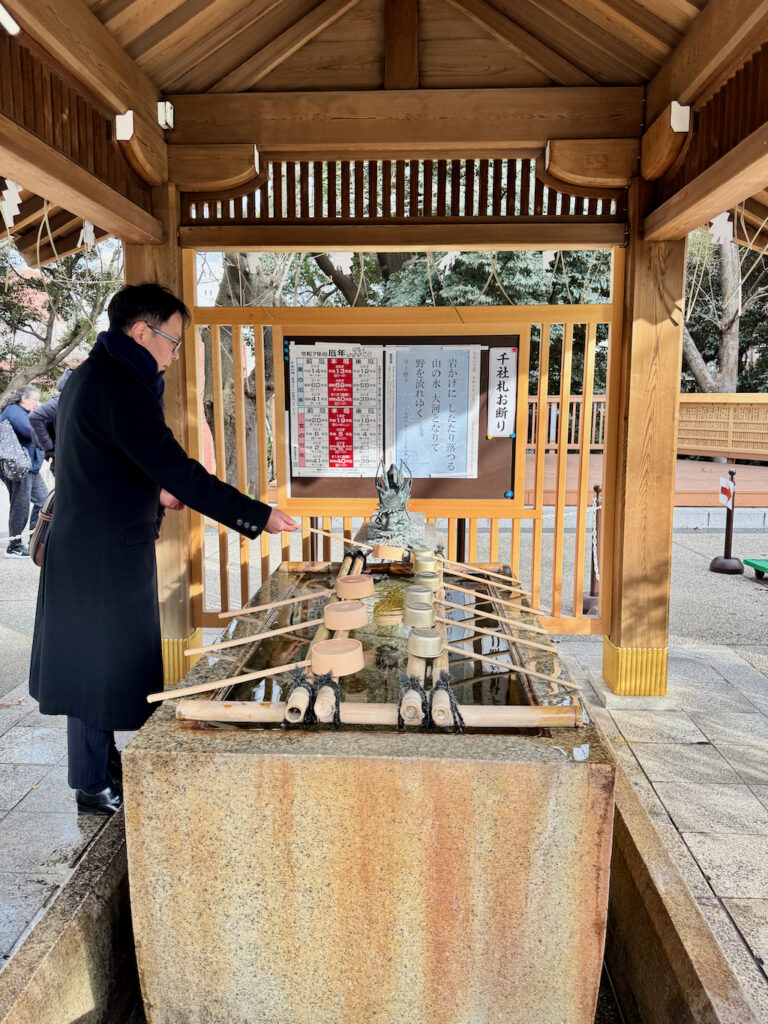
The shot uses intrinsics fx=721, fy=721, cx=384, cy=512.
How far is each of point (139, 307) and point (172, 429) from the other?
6.65 feet

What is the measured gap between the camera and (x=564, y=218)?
13.8ft

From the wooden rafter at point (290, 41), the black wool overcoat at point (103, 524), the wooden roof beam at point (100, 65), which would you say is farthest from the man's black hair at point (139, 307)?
the wooden rafter at point (290, 41)

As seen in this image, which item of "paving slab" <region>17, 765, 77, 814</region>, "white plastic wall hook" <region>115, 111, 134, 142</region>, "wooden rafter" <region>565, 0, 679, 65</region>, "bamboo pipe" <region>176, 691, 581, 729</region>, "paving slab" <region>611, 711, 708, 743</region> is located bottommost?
"paving slab" <region>611, 711, 708, 743</region>

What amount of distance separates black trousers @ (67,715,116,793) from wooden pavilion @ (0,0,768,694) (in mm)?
1868

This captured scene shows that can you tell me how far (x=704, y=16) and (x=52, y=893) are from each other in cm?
438

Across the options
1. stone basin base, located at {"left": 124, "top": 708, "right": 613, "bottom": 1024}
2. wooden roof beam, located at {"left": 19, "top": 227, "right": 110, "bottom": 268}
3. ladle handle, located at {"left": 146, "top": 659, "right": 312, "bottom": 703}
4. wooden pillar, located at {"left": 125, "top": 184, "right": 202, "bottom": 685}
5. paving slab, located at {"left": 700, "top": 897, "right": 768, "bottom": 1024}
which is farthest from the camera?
wooden roof beam, located at {"left": 19, "top": 227, "right": 110, "bottom": 268}

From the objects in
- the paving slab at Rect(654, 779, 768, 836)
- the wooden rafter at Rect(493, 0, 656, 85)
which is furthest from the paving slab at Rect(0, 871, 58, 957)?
the wooden rafter at Rect(493, 0, 656, 85)

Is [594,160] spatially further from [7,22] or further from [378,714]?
[378,714]

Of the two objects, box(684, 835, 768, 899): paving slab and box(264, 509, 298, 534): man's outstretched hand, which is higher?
box(264, 509, 298, 534): man's outstretched hand

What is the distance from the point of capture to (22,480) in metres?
8.50

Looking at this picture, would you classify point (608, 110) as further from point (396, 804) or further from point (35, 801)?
point (35, 801)

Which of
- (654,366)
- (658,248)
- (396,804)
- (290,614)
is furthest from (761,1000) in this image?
(658,248)

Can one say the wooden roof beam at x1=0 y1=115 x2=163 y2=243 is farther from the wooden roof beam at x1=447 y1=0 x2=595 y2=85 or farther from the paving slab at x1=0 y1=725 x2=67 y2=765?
the paving slab at x1=0 y1=725 x2=67 y2=765

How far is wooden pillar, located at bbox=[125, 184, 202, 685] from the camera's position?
13.8 feet
